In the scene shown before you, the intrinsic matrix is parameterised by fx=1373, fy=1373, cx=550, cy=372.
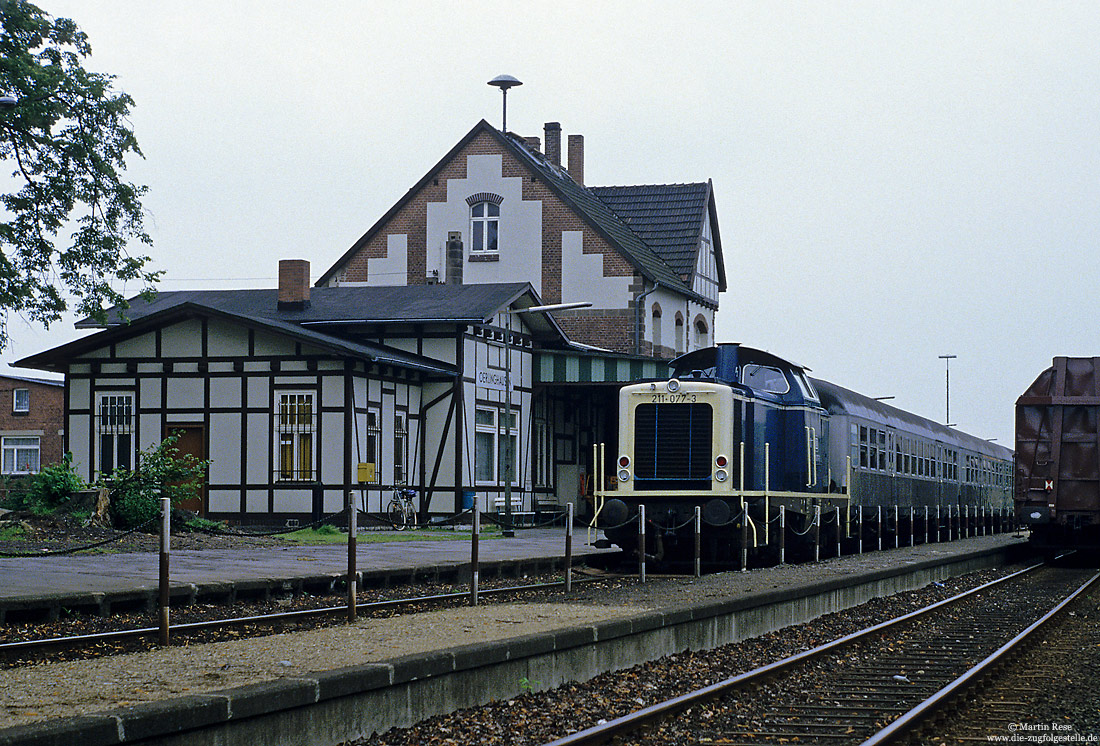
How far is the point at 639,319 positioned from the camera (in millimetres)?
46656

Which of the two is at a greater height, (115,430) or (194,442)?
(115,430)

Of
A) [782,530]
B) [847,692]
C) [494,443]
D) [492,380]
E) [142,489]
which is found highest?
[492,380]

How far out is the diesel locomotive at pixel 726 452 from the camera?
20.7 metres

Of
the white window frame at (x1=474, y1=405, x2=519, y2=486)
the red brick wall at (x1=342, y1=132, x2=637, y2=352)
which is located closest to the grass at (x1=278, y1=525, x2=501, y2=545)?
the white window frame at (x1=474, y1=405, x2=519, y2=486)

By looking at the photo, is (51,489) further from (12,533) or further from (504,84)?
(504,84)

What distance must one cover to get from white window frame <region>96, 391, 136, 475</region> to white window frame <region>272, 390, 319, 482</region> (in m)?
3.81

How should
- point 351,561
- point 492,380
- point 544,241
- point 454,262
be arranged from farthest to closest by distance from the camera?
point 544,241
point 454,262
point 492,380
point 351,561

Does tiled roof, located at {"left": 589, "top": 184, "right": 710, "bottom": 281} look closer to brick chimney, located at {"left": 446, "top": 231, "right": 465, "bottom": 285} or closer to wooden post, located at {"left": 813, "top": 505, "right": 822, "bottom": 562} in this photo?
brick chimney, located at {"left": 446, "top": 231, "right": 465, "bottom": 285}

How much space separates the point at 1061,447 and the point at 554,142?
32.7 metres

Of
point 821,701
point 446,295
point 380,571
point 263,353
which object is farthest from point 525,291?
point 821,701

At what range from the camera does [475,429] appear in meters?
36.5

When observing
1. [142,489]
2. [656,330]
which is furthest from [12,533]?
[656,330]

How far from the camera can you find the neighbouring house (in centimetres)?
6016

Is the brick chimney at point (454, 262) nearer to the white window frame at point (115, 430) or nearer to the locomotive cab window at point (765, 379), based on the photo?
the white window frame at point (115, 430)
